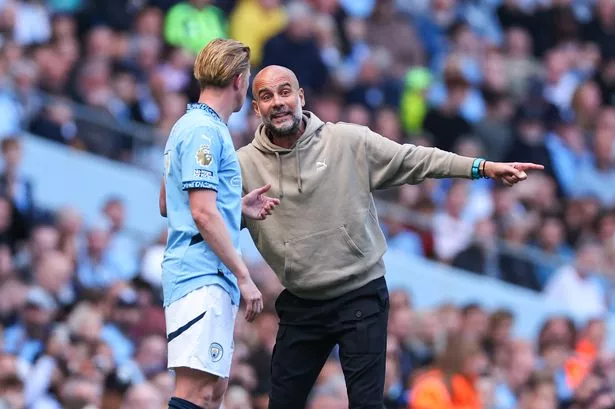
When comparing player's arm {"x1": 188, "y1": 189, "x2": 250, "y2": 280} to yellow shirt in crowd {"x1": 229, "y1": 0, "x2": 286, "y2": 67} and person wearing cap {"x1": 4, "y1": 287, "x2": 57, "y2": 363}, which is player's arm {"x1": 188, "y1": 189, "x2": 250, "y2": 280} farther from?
yellow shirt in crowd {"x1": 229, "y1": 0, "x2": 286, "y2": 67}

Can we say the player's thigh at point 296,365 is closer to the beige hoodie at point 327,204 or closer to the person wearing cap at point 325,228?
the person wearing cap at point 325,228

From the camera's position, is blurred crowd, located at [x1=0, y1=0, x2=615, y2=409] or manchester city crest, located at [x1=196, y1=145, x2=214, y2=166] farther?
blurred crowd, located at [x1=0, y1=0, x2=615, y2=409]

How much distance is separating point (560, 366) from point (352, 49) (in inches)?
220

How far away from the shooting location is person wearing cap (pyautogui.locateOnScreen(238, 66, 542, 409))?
901cm

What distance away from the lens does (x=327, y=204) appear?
908 cm

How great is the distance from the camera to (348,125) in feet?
30.2

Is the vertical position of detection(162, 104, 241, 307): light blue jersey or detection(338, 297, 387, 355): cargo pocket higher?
detection(162, 104, 241, 307): light blue jersey

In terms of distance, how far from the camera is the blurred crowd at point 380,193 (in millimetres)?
12852

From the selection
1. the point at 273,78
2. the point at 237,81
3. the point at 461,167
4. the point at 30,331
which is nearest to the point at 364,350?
the point at 461,167

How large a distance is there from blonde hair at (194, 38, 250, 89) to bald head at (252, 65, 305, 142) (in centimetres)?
40

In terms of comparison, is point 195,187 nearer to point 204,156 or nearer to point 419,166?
point 204,156

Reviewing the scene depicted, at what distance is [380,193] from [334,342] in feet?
25.6

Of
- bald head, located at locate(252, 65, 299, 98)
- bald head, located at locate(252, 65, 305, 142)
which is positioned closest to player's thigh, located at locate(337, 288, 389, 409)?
bald head, located at locate(252, 65, 305, 142)

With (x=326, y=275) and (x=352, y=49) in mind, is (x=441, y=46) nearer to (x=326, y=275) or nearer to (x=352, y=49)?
(x=352, y=49)
